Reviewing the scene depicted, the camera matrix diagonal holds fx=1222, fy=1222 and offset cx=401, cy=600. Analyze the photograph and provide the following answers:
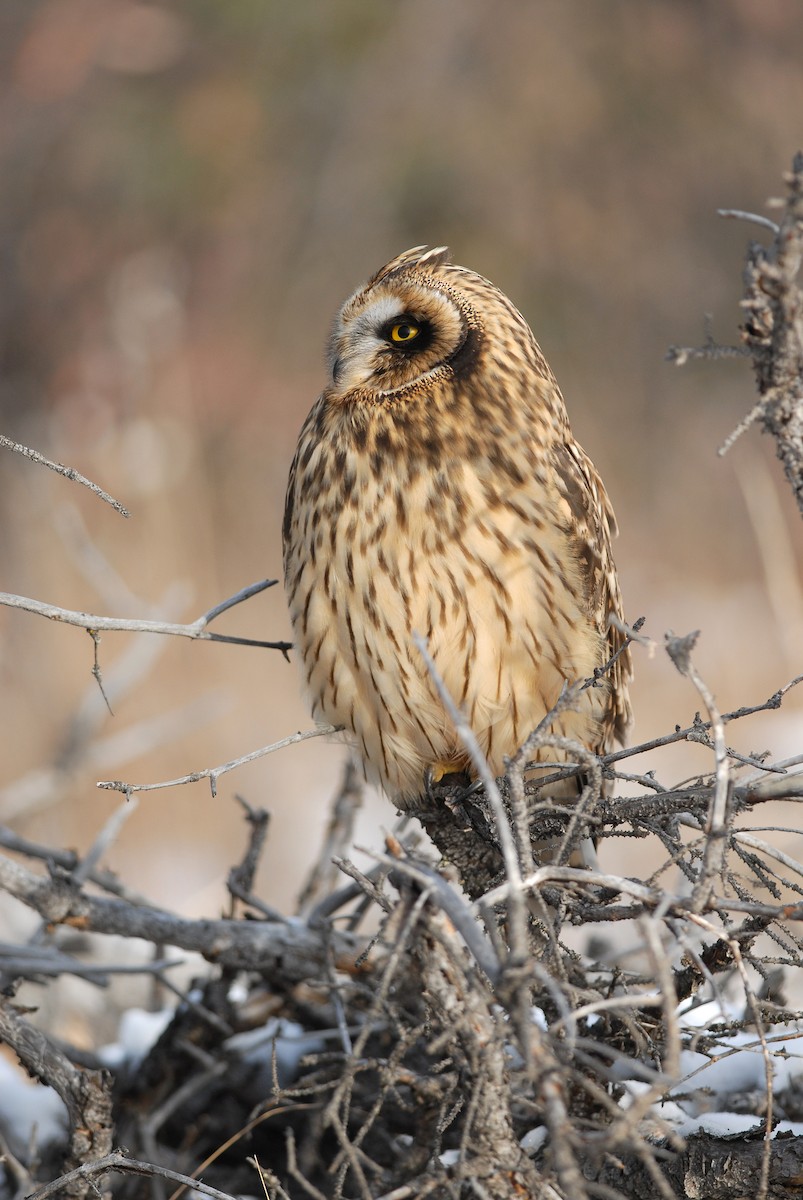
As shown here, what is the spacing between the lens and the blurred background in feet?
18.2

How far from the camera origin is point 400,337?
2348 millimetres

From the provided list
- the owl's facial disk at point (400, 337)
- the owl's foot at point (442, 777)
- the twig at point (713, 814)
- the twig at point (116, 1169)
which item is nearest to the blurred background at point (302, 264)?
the owl's foot at point (442, 777)

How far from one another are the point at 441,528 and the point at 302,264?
6.13 m

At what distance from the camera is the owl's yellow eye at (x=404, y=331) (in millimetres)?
2336

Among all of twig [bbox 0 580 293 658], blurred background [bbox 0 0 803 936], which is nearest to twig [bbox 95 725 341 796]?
twig [bbox 0 580 293 658]

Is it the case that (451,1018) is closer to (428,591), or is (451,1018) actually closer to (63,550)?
(428,591)

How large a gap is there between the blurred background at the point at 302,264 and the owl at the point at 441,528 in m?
2.80

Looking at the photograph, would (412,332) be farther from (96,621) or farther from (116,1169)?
(116,1169)

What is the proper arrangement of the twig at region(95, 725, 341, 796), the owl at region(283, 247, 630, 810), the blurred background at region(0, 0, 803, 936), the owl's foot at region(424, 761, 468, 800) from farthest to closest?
1. the blurred background at region(0, 0, 803, 936)
2. the owl's foot at region(424, 761, 468, 800)
3. the owl at region(283, 247, 630, 810)
4. the twig at region(95, 725, 341, 796)

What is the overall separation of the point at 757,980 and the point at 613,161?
22.9 ft

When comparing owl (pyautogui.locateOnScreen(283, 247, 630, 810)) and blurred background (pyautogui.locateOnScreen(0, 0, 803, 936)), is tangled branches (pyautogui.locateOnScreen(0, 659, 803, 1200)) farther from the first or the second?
blurred background (pyautogui.locateOnScreen(0, 0, 803, 936))

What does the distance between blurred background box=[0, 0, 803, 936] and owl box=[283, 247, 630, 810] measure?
280 cm

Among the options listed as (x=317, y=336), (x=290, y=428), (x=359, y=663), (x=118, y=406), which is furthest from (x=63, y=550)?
(x=359, y=663)

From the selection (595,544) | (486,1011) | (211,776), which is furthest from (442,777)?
(486,1011)
